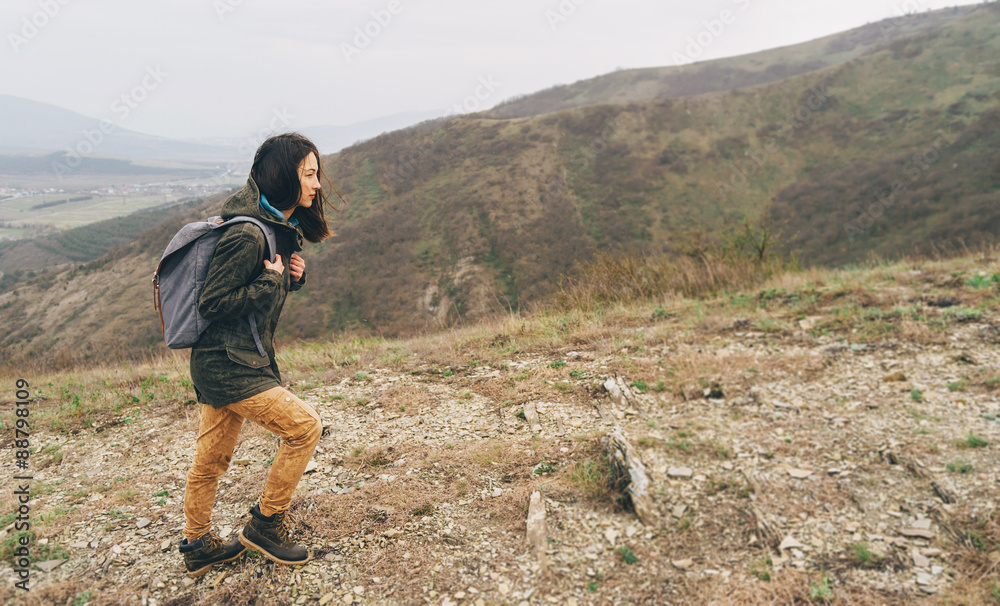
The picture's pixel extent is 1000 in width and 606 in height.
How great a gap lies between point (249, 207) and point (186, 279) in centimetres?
41

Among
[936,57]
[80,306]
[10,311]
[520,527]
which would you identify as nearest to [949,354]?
[520,527]

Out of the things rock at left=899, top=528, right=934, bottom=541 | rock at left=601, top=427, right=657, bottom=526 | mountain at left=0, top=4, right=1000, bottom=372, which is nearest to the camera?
rock at left=899, top=528, right=934, bottom=541

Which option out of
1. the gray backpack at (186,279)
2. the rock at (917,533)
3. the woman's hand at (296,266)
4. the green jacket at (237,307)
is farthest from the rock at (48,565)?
the rock at (917,533)

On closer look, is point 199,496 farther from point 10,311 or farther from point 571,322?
point 10,311

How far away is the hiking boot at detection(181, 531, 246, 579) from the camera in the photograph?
2.36 meters

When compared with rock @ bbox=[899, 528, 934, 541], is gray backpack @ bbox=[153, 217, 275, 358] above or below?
above

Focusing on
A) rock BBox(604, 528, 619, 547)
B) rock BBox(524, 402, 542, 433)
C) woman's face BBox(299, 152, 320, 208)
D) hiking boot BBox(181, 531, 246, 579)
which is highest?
woman's face BBox(299, 152, 320, 208)

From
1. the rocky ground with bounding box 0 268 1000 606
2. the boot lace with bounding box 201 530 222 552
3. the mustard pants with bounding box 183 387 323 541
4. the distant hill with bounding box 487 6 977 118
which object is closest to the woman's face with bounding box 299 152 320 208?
the mustard pants with bounding box 183 387 323 541

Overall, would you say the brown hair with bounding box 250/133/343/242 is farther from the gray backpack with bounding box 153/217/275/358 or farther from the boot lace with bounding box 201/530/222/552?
the boot lace with bounding box 201/530/222/552

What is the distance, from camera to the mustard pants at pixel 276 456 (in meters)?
2.18

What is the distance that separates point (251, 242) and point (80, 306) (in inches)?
2029

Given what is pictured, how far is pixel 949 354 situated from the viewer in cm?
448

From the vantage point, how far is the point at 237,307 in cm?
197

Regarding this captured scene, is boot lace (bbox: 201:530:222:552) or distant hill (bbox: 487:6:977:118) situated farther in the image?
distant hill (bbox: 487:6:977:118)
